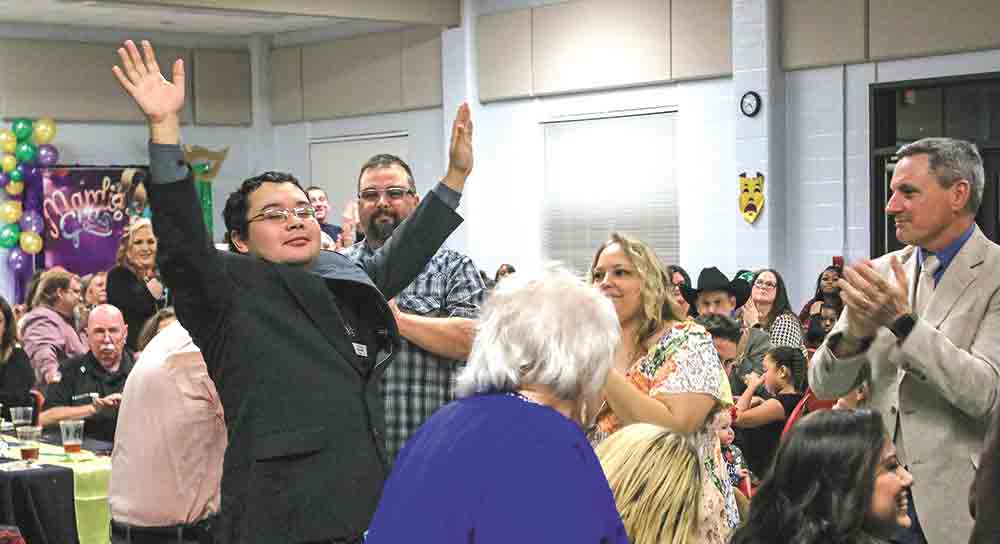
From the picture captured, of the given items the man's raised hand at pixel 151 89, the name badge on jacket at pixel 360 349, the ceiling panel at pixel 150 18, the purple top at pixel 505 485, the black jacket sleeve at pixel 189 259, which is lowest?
the purple top at pixel 505 485

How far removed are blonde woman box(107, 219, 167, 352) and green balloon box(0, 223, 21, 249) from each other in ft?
21.1

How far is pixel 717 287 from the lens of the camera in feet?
26.8

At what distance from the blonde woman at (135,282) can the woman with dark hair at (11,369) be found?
48 cm

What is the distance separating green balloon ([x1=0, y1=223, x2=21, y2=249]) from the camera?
12.9 meters

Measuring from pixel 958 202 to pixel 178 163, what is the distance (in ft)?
5.89

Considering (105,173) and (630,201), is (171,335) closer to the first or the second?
(630,201)

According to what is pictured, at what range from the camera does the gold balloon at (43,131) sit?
516 inches

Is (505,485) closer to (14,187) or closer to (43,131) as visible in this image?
(14,187)

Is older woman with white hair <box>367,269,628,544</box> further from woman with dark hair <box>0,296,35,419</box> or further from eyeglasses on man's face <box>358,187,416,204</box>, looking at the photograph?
woman with dark hair <box>0,296,35,419</box>

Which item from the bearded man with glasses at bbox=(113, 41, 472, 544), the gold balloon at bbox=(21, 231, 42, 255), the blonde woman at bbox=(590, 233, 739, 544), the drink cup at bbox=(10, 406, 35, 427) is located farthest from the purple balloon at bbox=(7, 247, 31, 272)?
the bearded man with glasses at bbox=(113, 41, 472, 544)

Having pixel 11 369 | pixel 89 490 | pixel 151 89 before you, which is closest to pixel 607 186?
pixel 11 369

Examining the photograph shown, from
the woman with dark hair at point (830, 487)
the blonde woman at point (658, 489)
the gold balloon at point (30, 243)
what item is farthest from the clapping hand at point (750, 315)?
the gold balloon at point (30, 243)

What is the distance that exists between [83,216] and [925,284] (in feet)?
37.0

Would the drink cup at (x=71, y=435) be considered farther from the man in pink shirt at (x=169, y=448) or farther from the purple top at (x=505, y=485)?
the purple top at (x=505, y=485)
